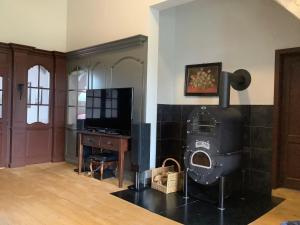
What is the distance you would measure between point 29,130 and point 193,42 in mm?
3365

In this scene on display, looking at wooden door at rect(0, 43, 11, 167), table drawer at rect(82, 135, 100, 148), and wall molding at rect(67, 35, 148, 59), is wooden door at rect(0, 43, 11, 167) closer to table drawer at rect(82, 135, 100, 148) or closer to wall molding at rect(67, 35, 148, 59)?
wall molding at rect(67, 35, 148, 59)

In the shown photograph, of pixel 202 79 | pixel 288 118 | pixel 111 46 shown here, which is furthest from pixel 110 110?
pixel 288 118

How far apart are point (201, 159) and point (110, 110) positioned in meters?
1.67

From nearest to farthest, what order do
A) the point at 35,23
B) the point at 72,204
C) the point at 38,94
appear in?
the point at 72,204 → the point at 38,94 → the point at 35,23

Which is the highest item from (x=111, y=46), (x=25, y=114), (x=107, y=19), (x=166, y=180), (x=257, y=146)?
(x=107, y=19)

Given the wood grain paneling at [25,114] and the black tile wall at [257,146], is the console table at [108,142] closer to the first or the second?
the black tile wall at [257,146]

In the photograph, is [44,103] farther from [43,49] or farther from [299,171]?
[299,171]

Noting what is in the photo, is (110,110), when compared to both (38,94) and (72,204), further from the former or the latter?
(38,94)

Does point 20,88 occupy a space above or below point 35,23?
below

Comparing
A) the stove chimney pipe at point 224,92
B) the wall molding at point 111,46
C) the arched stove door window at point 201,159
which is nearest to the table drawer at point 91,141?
the wall molding at point 111,46

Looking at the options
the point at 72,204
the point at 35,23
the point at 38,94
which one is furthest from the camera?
the point at 35,23

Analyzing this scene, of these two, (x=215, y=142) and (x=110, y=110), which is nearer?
(x=215, y=142)

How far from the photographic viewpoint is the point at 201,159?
3537 mm

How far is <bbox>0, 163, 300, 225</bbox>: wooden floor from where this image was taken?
9.54ft
